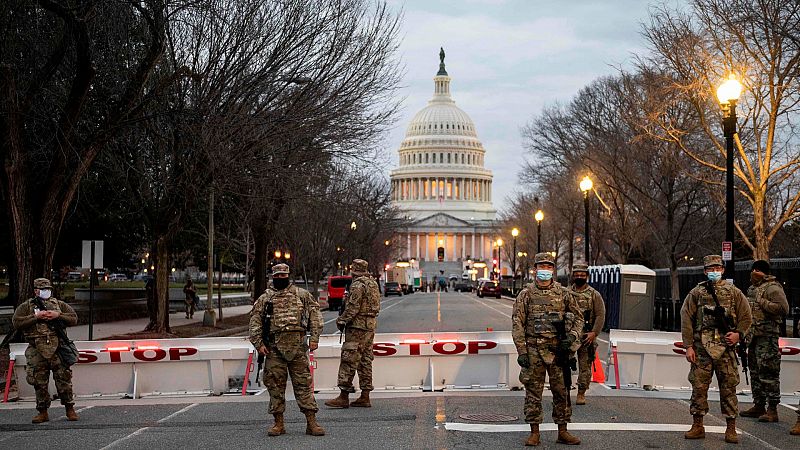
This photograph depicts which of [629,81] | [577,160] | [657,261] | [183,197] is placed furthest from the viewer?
[657,261]

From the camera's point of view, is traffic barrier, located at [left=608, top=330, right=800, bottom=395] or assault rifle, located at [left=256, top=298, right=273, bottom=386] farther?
traffic barrier, located at [left=608, top=330, right=800, bottom=395]

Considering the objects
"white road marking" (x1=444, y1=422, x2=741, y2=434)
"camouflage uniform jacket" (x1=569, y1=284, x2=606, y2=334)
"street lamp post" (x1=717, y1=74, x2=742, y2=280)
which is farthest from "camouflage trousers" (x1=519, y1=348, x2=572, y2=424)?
"street lamp post" (x1=717, y1=74, x2=742, y2=280)

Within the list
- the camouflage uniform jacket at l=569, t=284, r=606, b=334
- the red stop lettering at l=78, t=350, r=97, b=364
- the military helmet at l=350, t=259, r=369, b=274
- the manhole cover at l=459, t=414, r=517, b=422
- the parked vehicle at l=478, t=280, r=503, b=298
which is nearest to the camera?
the manhole cover at l=459, t=414, r=517, b=422

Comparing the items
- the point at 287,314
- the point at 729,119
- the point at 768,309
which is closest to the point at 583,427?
the point at 768,309

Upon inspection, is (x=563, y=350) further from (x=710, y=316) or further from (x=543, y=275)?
(x=710, y=316)

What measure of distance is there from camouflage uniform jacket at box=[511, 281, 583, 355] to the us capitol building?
17238cm

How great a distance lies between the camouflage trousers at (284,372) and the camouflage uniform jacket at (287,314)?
0.11 m

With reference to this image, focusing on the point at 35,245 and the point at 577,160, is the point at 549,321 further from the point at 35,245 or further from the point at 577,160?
the point at 577,160

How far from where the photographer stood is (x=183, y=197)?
28.2m

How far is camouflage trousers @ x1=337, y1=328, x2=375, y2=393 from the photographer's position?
13484 millimetres

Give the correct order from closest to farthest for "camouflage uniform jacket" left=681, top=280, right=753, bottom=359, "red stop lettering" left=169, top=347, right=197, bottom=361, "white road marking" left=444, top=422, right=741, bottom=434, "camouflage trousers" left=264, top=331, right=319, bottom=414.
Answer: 1. "camouflage uniform jacket" left=681, top=280, right=753, bottom=359
2. "camouflage trousers" left=264, top=331, right=319, bottom=414
3. "white road marking" left=444, top=422, right=741, bottom=434
4. "red stop lettering" left=169, top=347, right=197, bottom=361

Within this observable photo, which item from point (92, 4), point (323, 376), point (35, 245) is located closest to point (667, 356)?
point (323, 376)

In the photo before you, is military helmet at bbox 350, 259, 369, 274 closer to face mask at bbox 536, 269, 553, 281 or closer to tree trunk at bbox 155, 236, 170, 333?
face mask at bbox 536, 269, 553, 281

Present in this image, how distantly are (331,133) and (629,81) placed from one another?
16682 mm
